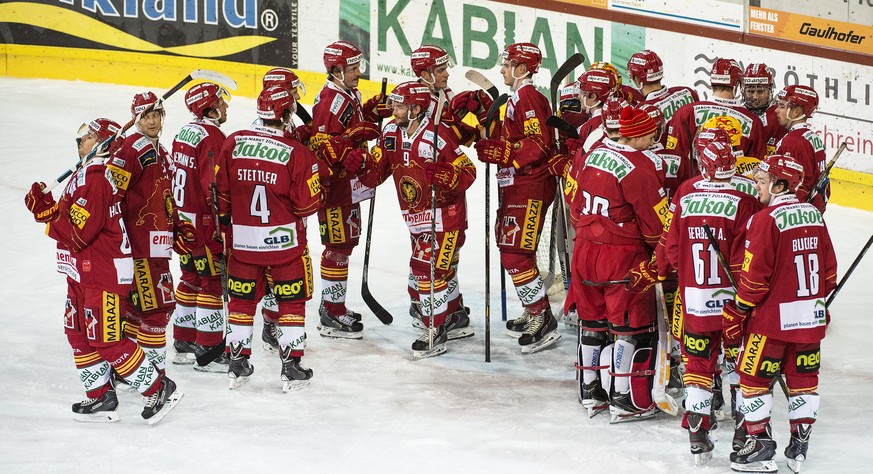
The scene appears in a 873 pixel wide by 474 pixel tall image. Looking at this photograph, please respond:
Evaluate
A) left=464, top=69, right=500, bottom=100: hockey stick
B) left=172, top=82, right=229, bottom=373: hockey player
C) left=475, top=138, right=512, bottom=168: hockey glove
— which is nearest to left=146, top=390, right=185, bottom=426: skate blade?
→ left=172, top=82, right=229, bottom=373: hockey player

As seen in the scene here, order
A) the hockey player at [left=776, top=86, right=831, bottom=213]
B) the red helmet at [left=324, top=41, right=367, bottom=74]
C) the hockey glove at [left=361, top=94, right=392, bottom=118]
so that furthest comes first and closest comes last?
1. the hockey glove at [left=361, top=94, right=392, bottom=118]
2. the red helmet at [left=324, top=41, right=367, bottom=74]
3. the hockey player at [left=776, top=86, right=831, bottom=213]

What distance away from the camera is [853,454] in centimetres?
567

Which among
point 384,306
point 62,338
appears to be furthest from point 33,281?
point 384,306

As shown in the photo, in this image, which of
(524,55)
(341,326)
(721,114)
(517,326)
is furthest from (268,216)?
(721,114)

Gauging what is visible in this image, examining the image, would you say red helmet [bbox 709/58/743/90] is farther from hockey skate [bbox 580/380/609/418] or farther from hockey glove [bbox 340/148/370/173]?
hockey glove [bbox 340/148/370/173]

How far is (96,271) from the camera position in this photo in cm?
586

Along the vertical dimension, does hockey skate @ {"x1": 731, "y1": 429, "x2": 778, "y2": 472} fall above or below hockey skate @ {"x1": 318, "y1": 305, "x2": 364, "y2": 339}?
below

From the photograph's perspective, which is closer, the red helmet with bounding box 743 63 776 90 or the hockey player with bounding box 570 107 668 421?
the hockey player with bounding box 570 107 668 421

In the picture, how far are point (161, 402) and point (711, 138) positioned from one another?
119 inches

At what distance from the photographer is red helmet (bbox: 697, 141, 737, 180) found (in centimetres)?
534

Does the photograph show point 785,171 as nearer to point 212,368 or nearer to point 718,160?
point 718,160

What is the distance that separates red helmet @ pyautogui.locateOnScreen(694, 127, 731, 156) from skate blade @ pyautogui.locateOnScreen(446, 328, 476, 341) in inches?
103

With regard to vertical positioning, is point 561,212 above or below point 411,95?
below

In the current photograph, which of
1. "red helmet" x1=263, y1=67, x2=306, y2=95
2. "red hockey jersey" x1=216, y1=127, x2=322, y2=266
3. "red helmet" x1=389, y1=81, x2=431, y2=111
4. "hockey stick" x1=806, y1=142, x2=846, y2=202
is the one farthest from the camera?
"red helmet" x1=389, y1=81, x2=431, y2=111
